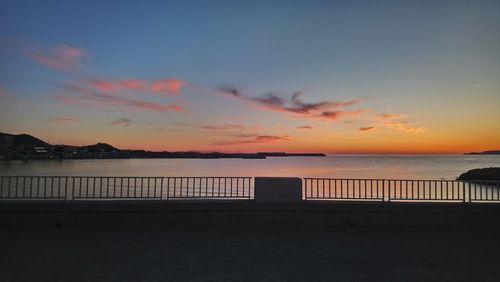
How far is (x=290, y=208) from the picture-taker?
11.6 m

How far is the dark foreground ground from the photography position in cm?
662

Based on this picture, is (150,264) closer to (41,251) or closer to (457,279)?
(41,251)

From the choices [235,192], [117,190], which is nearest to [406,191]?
[235,192]

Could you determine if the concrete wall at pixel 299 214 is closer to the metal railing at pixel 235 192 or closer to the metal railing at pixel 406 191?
the metal railing at pixel 235 192

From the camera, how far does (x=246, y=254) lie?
26.4ft

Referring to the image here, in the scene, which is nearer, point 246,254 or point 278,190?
point 246,254

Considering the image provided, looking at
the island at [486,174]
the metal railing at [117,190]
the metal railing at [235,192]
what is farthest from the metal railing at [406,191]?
the island at [486,174]

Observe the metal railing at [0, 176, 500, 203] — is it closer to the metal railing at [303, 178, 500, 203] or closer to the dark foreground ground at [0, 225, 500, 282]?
the metal railing at [303, 178, 500, 203]

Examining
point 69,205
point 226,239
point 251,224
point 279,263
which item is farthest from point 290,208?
point 69,205

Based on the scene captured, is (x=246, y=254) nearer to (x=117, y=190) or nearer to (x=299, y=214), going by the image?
(x=299, y=214)

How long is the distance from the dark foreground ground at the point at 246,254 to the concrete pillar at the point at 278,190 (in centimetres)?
107

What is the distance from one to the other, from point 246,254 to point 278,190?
4231mm

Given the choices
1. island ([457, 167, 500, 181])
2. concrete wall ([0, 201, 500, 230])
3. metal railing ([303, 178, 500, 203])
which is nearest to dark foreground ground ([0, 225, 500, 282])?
concrete wall ([0, 201, 500, 230])

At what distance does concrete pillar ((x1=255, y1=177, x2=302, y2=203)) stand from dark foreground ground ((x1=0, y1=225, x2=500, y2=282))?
1071 mm
